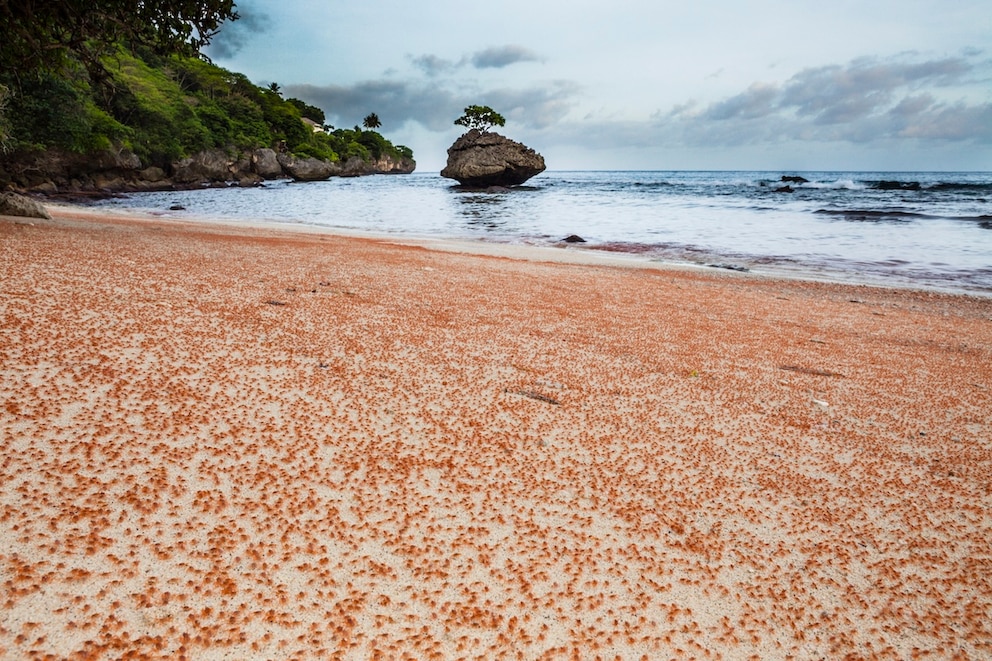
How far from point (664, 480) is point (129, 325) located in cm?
328

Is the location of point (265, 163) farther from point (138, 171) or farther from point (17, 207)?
point (17, 207)

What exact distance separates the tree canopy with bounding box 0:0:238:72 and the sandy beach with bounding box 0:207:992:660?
5.70 meters

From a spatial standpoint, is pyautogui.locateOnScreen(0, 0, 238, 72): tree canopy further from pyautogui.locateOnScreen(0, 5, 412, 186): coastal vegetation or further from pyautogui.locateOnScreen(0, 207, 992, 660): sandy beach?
pyautogui.locateOnScreen(0, 207, 992, 660): sandy beach

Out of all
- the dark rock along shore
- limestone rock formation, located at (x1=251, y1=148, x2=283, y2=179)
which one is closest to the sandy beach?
the dark rock along shore

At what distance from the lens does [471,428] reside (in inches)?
105

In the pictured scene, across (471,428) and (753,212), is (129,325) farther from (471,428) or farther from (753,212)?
(753,212)

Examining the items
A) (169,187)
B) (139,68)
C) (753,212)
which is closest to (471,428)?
(753,212)

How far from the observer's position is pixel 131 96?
4566 centimetres

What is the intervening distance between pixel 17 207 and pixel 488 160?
181 ft

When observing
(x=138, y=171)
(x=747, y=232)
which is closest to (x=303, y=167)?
(x=138, y=171)

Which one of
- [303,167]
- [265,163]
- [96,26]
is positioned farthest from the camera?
[303,167]

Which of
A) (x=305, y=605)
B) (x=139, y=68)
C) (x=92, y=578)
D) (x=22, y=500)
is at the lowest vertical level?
(x=305, y=605)

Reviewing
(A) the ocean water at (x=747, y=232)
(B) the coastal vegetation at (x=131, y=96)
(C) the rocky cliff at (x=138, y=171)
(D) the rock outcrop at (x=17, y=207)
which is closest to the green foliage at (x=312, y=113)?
(B) the coastal vegetation at (x=131, y=96)

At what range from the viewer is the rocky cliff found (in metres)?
33.0
